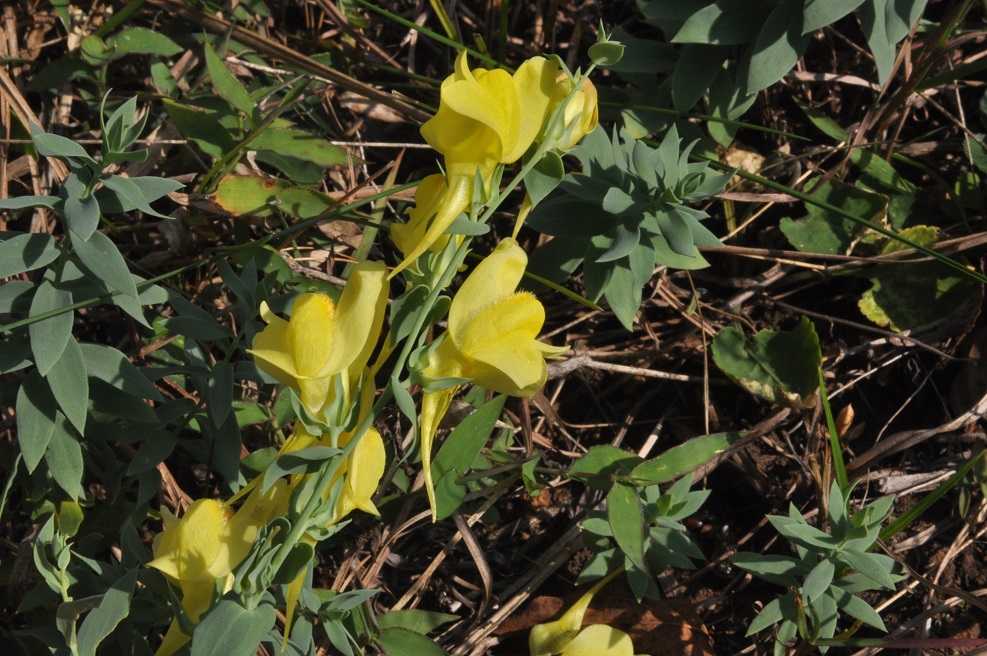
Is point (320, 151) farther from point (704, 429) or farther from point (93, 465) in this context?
point (704, 429)

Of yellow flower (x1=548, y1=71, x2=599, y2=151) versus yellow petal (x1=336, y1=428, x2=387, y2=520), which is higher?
yellow flower (x1=548, y1=71, x2=599, y2=151)

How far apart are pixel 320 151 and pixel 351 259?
250 mm

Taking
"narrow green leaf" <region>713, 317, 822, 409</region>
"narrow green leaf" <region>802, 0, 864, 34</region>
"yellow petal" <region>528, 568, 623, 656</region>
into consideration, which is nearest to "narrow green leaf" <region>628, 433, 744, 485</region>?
"narrow green leaf" <region>713, 317, 822, 409</region>

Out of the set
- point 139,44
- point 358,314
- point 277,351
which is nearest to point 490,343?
point 358,314

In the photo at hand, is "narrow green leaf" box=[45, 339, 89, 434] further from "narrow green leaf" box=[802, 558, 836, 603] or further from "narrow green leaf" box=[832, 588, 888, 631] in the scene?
"narrow green leaf" box=[832, 588, 888, 631]

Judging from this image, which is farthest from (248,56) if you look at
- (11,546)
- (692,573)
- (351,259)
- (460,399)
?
(692,573)

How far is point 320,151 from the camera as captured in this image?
6.76ft

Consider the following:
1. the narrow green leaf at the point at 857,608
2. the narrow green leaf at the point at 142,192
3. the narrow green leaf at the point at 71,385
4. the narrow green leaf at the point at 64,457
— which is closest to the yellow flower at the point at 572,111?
the narrow green leaf at the point at 142,192

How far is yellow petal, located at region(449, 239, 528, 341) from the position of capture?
1.27 metres

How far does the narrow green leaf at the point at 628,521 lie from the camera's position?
1.68 meters

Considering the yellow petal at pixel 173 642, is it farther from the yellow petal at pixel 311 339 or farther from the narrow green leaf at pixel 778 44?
the narrow green leaf at pixel 778 44

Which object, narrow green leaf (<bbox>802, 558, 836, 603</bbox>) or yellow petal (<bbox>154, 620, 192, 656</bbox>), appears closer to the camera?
yellow petal (<bbox>154, 620, 192, 656</bbox>)

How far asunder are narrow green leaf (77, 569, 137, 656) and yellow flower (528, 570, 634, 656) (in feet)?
2.38

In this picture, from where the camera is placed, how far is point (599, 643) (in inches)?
64.6
